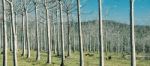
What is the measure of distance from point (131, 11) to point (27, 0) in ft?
84.6

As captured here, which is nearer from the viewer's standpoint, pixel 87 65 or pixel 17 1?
pixel 87 65

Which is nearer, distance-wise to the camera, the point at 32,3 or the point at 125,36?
the point at 32,3

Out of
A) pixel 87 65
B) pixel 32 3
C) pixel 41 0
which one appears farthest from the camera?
pixel 32 3

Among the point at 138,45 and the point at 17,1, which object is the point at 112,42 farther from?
the point at 17,1

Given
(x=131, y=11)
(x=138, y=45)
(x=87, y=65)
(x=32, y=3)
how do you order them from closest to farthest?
(x=131, y=11) < (x=87, y=65) < (x=32, y=3) < (x=138, y=45)

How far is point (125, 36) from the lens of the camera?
380 feet

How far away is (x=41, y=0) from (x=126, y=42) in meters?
72.4

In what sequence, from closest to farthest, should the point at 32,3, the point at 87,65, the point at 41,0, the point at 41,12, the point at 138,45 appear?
the point at 87,65 → the point at 41,0 → the point at 32,3 → the point at 41,12 → the point at 138,45

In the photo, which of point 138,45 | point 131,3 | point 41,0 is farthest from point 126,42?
point 131,3

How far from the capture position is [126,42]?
11262 cm

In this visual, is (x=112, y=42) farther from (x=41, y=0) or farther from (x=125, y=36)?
(x=41, y=0)

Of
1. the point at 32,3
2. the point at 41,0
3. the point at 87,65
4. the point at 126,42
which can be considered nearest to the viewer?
the point at 87,65

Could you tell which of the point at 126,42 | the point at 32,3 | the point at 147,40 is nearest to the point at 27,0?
the point at 32,3

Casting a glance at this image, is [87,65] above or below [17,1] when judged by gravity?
below
